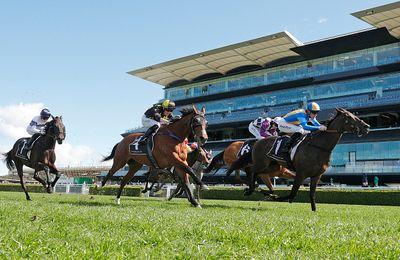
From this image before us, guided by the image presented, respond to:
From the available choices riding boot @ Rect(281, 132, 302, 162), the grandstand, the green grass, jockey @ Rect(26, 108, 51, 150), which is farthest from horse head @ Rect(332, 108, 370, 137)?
the grandstand

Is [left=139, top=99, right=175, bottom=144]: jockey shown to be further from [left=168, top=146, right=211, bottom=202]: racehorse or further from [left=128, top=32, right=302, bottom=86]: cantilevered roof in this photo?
[left=128, top=32, right=302, bottom=86]: cantilevered roof

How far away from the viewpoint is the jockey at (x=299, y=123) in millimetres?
11336

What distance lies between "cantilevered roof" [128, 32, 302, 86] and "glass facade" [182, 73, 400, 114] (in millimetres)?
5489

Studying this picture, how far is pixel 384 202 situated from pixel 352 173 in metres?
24.6

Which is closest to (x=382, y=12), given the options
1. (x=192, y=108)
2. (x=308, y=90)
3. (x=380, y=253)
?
(x=308, y=90)

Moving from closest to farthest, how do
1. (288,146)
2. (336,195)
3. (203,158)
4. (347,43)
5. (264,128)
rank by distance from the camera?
(288,146), (264,128), (203,158), (336,195), (347,43)

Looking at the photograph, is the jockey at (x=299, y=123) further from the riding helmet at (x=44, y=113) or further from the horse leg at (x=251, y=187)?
the riding helmet at (x=44, y=113)

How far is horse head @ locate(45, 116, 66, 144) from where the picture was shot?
12.7 m

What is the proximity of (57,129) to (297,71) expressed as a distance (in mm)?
50898

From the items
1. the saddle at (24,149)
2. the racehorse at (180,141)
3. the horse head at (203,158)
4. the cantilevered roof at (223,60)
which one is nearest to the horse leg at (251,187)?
the racehorse at (180,141)

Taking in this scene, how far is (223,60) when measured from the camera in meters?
65.1

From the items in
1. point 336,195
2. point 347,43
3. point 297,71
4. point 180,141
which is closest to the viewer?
point 180,141

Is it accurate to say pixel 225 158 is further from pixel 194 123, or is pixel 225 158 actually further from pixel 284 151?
pixel 194 123

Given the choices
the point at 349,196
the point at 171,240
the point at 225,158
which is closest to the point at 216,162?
the point at 225,158
